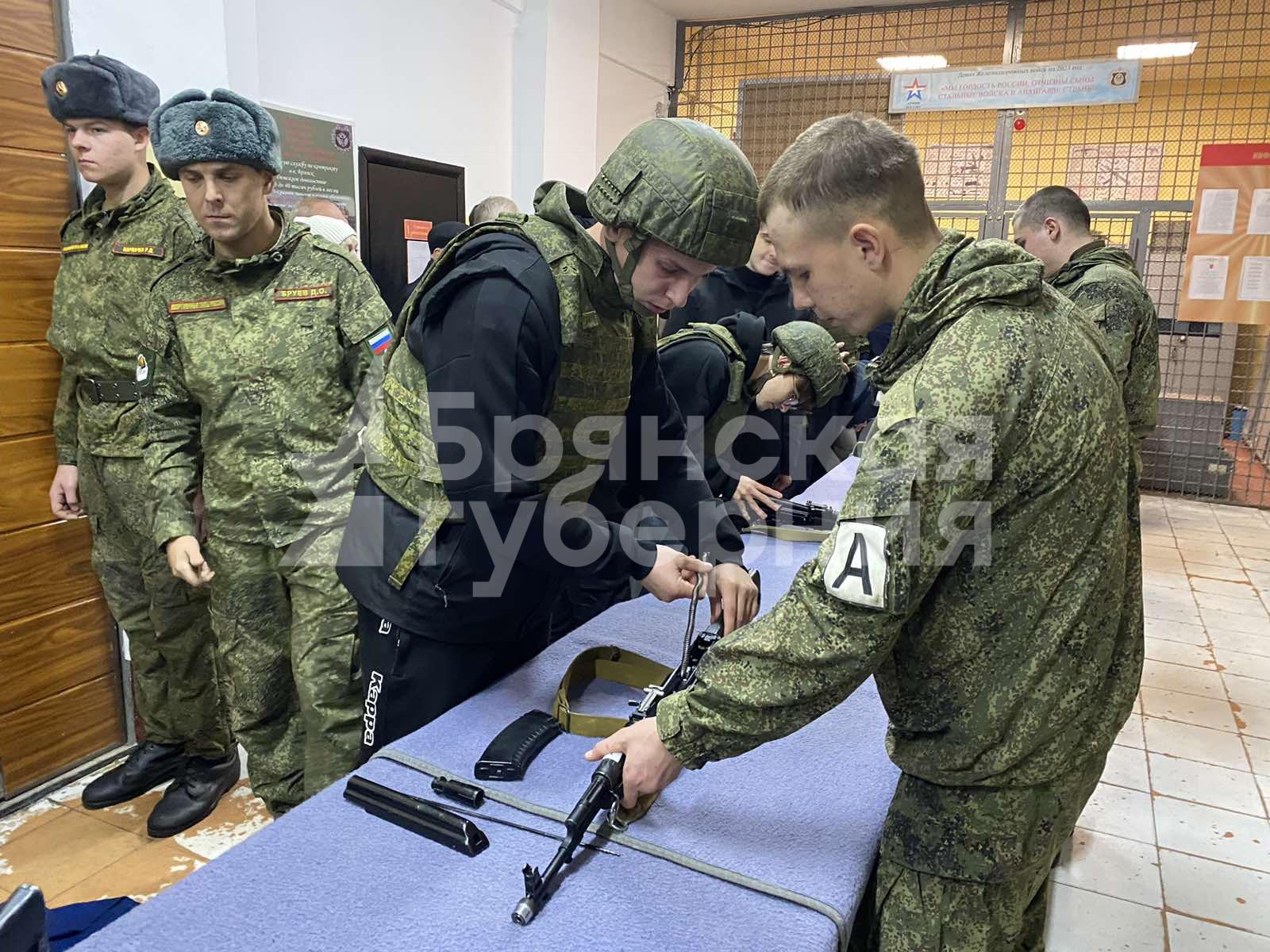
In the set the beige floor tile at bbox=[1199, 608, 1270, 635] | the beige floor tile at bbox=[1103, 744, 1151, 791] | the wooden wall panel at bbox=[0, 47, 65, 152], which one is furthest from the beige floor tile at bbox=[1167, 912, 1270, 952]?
the wooden wall panel at bbox=[0, 47, 65, 152]

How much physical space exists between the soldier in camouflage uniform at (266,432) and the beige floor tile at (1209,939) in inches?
77.6

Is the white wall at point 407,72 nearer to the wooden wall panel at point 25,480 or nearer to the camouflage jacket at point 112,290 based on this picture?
the camouflage jacket at point 112,290

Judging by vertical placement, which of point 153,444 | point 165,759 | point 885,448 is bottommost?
point 165,759

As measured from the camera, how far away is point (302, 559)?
205 centimetres

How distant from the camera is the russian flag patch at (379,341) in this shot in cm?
206

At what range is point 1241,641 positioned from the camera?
3750mm

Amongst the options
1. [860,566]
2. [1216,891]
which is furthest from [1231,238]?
[860,566]

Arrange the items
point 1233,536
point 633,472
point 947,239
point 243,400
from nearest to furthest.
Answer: point 947,239, point 633,472, point 243,400, point 1233,536

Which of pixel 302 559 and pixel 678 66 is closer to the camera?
pixel 302 559

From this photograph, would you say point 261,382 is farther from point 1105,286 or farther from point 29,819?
point 1105,286

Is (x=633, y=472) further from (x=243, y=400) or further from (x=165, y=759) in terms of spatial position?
(x=165, y=759)

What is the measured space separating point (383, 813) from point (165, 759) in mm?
1797

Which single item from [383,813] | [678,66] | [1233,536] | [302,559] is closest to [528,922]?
[383,813]

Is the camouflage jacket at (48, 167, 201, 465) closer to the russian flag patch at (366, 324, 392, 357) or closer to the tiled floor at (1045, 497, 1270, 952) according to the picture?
the russian flag patch at (366, 324, 392, 357)
